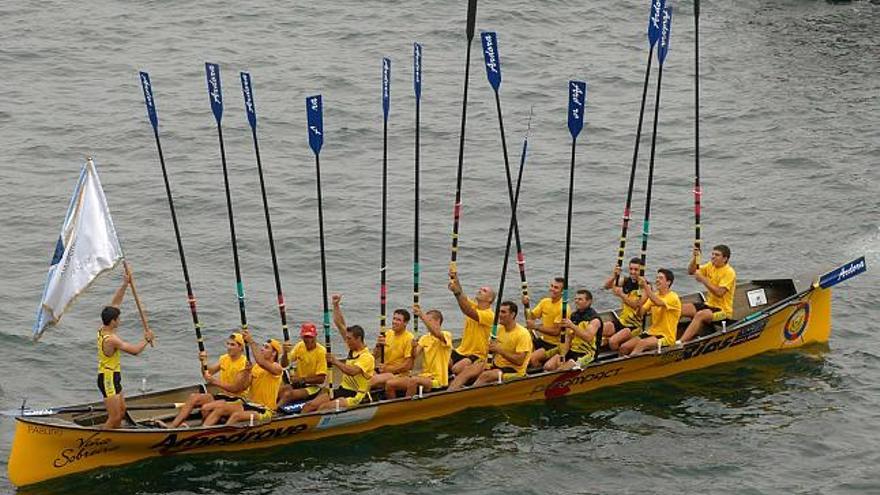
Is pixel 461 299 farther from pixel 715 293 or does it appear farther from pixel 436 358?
pixel 715 293

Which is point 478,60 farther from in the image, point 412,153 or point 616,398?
point 616,398

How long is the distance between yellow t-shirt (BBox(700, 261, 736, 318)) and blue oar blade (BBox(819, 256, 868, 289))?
153cm

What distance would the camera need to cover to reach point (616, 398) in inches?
1111

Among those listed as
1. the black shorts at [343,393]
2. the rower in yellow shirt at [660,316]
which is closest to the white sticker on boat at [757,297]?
the rower in yellow shirt at [660,316]

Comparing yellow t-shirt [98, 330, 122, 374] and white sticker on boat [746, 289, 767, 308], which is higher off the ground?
yellow t-shirt [98, 330, 122, 374]

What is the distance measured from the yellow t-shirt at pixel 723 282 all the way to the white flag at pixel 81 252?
10.1 m

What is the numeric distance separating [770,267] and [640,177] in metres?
5.84

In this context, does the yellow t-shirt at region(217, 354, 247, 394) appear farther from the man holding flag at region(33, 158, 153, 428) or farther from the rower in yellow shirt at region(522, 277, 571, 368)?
the rower in yellow shirt at region(522, 277, 571, 368)

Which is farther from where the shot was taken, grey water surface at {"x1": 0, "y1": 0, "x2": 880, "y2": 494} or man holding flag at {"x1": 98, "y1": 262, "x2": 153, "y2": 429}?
grey water surface at {"x1": 0, "y1": 0, "x2": 880, "y2": 494}

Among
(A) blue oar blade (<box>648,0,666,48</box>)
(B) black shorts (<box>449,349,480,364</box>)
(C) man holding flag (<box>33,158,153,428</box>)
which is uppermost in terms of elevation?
(A) blue oar blade (<box>648,0,666,48</box>)

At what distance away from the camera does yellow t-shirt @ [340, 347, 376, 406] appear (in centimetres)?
2592

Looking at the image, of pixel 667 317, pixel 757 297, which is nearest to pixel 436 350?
pixel 667 317

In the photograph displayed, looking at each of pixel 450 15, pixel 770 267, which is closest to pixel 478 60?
pixel 450 15

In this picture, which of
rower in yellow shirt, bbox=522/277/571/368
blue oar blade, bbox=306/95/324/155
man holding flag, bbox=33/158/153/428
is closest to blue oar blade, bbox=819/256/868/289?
rower in yellow shirt, bbox=522/277/571/368
